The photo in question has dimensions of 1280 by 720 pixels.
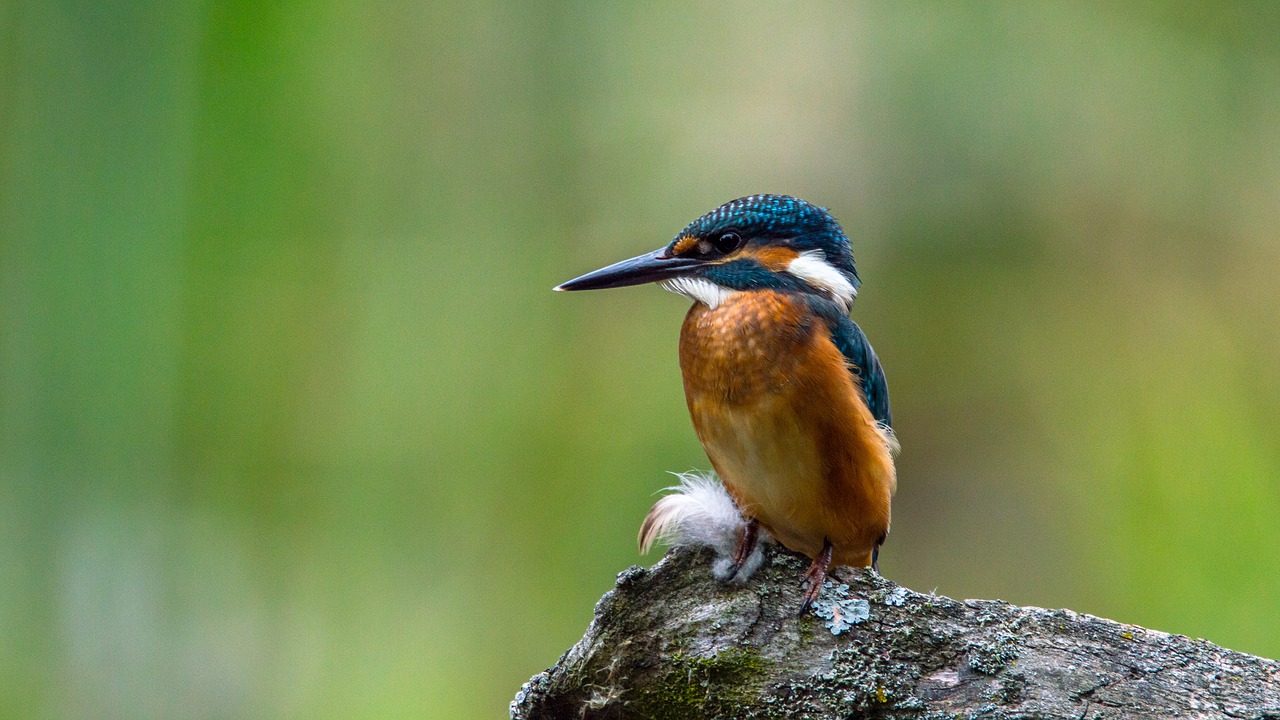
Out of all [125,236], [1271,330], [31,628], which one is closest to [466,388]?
[125,236]

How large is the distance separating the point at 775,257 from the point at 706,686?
81 cm

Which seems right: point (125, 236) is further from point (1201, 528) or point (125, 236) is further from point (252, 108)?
point (1201, 528)

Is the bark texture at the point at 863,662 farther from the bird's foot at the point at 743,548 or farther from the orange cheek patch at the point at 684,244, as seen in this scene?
the orange cheek patch at the point at 684,244

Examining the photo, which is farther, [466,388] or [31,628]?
[466,388]

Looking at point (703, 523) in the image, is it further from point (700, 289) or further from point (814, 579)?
point (700, 289)

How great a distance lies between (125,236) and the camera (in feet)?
8.20

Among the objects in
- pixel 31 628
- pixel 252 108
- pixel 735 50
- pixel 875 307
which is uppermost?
pixel 735 50

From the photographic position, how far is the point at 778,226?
1.68 metres

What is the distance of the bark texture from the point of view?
3.35 ft

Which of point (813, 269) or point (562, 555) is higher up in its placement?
point (813, 269)

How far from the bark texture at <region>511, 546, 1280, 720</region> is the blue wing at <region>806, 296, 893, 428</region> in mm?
471

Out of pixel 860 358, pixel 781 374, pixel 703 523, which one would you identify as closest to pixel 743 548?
pixel 703 523

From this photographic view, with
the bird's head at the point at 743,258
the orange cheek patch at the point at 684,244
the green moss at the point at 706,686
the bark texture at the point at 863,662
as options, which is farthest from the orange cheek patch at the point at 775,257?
the green moss at the point at 706,686

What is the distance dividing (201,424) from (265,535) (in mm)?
360
